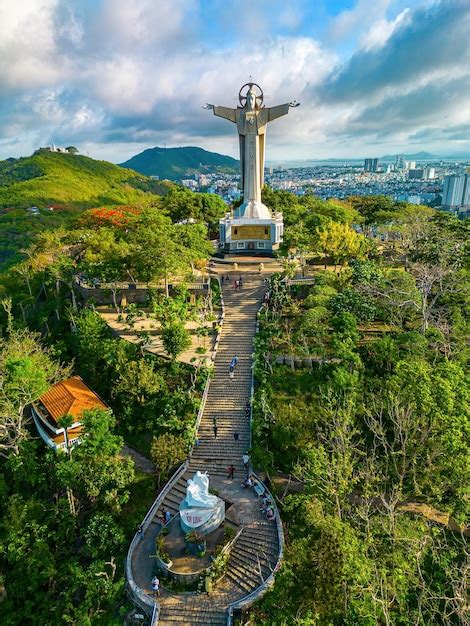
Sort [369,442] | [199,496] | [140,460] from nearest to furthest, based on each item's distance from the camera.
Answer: [199,496], [369,442], [140,460]

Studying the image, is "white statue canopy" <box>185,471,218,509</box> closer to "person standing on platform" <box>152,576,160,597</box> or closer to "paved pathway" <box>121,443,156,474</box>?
"person standing on platform" <box>152,576,160,597</box>

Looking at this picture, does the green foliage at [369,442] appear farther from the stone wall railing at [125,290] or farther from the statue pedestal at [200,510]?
the stone wall railing at [125,290]

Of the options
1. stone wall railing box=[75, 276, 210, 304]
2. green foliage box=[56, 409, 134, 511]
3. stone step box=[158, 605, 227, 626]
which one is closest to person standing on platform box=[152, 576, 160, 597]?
stone step box=[158, 605, 227, 626]

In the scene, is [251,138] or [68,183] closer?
[251,138]

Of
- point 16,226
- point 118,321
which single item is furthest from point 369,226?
point 16,226

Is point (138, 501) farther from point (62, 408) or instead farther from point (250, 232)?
point (250, 232)

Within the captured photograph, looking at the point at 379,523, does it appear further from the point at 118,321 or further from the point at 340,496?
the point at 118,321

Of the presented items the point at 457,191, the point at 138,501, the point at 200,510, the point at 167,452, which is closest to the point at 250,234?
the point at 167,452
